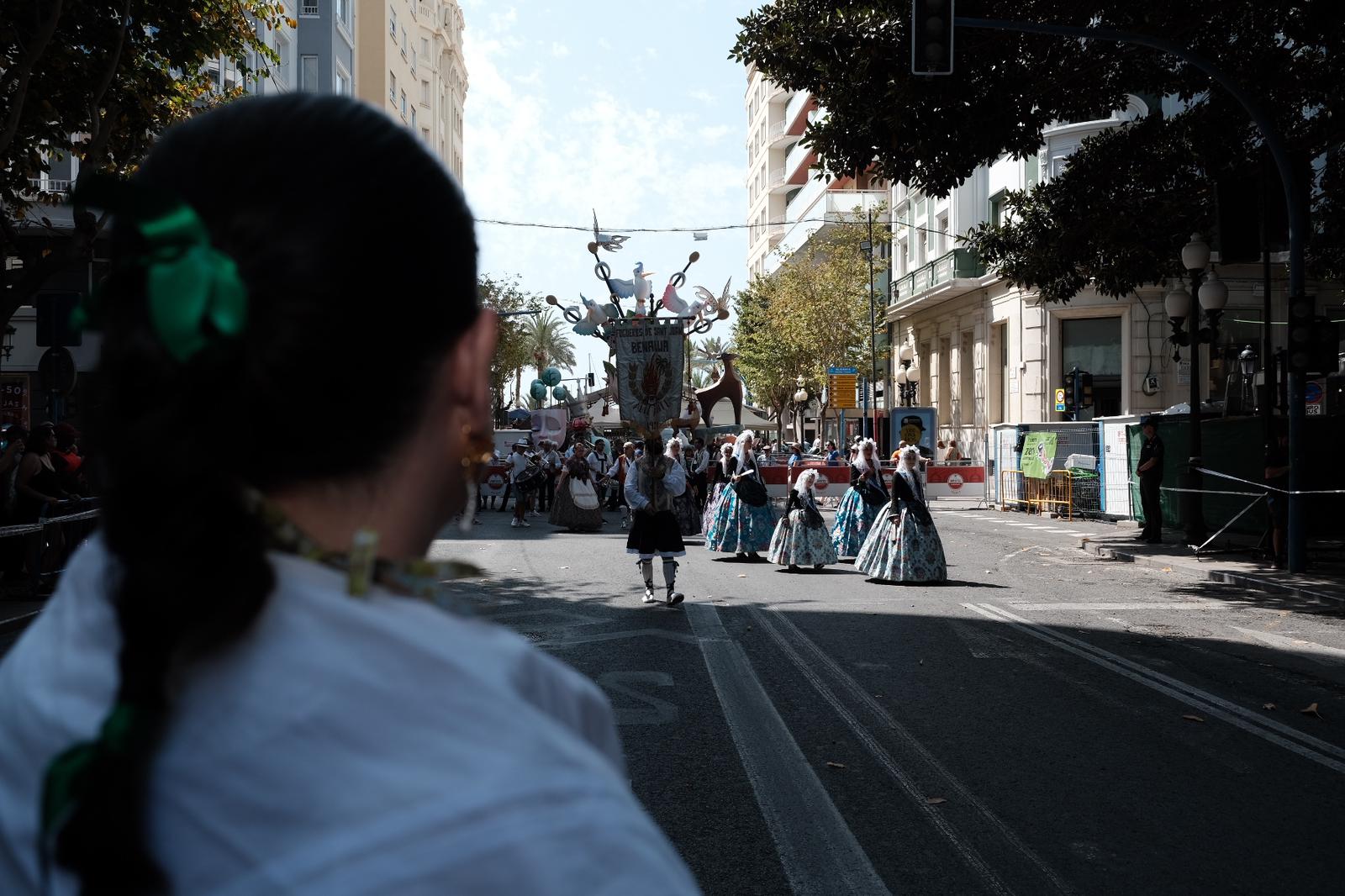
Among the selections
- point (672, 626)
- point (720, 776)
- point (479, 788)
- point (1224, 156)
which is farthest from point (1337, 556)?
point (479, 788)

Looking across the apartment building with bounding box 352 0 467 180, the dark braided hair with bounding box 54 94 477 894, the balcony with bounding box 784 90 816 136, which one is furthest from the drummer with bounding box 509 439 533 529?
the balcony with bounding box 784 90 816 136

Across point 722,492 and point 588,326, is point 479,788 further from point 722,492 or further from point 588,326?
point 588,326

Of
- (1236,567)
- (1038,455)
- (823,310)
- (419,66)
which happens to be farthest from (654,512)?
(419,66)

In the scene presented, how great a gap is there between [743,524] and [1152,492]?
21.2ft

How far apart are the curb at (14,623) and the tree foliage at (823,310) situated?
40.9 m

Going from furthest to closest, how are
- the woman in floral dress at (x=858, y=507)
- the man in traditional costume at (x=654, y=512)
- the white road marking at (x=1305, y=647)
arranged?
1. the woman in floral dress at (x=858, y=507)
2. the man in traditional costume at (x=654, y=512)
3. the white road marking at (x=1305, y=647)

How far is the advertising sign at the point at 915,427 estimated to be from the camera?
108 feet

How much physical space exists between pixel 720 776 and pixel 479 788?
5.10m

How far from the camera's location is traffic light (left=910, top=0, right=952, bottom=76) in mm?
11375

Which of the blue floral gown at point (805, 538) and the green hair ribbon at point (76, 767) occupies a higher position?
the green hair ribbon at point (76, 767)

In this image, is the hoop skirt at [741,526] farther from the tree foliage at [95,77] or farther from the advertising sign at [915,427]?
the advertising sign at [915,427]

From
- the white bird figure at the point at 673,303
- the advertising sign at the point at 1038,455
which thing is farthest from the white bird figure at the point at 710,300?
the advertising sign at the point at 1038,455

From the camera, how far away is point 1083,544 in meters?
18.7

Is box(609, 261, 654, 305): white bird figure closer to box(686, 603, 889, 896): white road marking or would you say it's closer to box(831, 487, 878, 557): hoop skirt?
box(831, 487, 878, 557): hoop skirt
